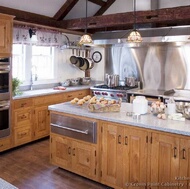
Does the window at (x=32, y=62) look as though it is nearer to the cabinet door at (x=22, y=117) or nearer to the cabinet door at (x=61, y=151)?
the cabinet door at (x=22, y=117)

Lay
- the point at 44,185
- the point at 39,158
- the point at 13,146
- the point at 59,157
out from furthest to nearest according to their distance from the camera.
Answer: the point at 13,146 < the point at 39,158 < the point at 59,157 < the point at 44,185

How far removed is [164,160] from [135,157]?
0.31m

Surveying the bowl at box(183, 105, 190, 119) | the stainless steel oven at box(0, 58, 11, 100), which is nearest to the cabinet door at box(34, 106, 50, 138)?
the stainless steel oven at box(0, 58, 11, 100)

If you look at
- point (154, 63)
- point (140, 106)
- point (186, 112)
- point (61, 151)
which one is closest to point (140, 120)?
point (140, 106)

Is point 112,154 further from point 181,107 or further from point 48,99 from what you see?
point 48,99

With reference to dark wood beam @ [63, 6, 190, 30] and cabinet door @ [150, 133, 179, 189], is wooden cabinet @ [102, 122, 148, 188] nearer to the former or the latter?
cabinet door @ [150, 133, 179, 189]

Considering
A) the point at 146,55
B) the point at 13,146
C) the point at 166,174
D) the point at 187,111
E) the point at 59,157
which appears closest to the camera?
the point at 166,174

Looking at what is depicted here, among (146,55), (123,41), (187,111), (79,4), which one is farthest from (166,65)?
(187,111)

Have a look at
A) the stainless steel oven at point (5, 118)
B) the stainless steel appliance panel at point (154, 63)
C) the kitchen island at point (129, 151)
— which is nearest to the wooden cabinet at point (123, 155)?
the kitchen island at point (129, 151)

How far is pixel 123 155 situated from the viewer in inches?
104

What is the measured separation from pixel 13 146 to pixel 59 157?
3.92ft

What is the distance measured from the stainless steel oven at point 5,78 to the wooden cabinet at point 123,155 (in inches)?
72.4

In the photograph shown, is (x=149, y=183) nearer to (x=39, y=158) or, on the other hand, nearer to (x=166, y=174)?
(x=166, y=174)

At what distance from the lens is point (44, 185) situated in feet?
9.64
